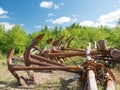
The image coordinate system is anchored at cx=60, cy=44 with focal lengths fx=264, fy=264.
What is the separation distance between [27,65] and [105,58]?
7.30ft

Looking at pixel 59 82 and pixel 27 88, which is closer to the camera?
pixel 27 88

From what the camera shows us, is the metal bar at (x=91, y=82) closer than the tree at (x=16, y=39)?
Yes

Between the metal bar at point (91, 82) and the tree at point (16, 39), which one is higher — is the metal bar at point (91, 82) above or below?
below

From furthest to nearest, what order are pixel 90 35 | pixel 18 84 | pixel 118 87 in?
pixel 90 35 → pixel 18 84 → pixel 118 87

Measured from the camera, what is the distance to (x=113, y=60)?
6895 mm

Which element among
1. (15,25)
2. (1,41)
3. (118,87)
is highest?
(15,25)

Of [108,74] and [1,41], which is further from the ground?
[1,41]

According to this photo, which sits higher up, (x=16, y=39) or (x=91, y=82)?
(x=16, y=39)

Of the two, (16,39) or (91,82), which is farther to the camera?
(16,39)

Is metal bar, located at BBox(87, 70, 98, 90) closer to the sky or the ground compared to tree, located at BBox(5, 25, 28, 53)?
closer to the ground

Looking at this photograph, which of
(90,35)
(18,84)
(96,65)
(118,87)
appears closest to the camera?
(96,65)

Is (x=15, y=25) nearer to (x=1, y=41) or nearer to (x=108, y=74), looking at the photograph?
(x=1, y=41)

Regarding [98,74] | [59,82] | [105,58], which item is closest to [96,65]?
[98,74]

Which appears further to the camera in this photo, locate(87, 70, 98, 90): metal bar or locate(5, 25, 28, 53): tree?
locate(5, 25, 28, 53): tree
